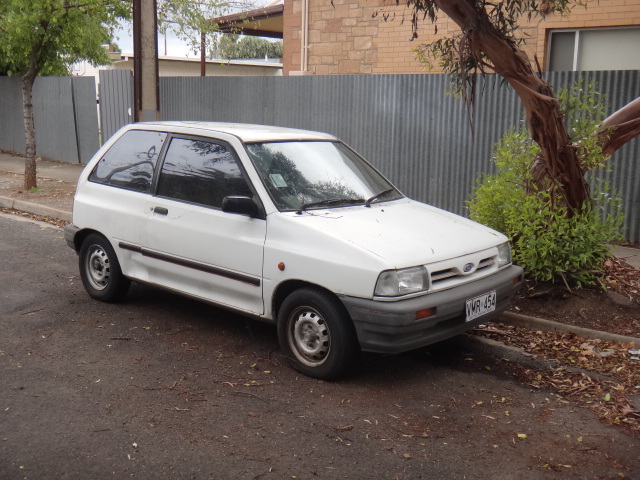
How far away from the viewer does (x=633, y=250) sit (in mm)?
8945

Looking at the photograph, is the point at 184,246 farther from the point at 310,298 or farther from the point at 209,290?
the point at 310,298

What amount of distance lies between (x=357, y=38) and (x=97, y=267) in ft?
32.8

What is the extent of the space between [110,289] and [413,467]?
374cm

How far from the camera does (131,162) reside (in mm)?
6562

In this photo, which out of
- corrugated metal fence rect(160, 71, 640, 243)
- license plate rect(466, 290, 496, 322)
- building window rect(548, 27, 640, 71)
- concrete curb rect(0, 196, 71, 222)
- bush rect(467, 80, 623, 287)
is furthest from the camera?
building window rect(548, 27, 640, 71)

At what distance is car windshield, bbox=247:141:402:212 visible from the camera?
18.2 feet

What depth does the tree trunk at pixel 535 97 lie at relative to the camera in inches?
253

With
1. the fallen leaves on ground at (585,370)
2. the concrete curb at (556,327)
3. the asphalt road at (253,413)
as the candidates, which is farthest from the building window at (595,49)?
the asphalt road at (253,413)

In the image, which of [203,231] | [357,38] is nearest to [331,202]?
[203,231]

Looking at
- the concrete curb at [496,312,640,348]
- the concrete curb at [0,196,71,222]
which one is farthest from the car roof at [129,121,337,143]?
the concrete curb at [0,196,71,222]

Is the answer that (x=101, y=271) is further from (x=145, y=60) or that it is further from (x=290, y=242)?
(x=145, y=60)

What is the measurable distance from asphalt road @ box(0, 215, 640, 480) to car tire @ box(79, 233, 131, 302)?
0.40 meters

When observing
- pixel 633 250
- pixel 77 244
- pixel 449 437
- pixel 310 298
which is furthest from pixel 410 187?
pixel 449 437

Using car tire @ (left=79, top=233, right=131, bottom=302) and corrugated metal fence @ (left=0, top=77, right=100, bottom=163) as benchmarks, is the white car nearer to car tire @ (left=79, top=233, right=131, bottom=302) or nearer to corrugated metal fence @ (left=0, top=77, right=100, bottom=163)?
car tire @ (left=79, top=233, right=131, bottom=302)
